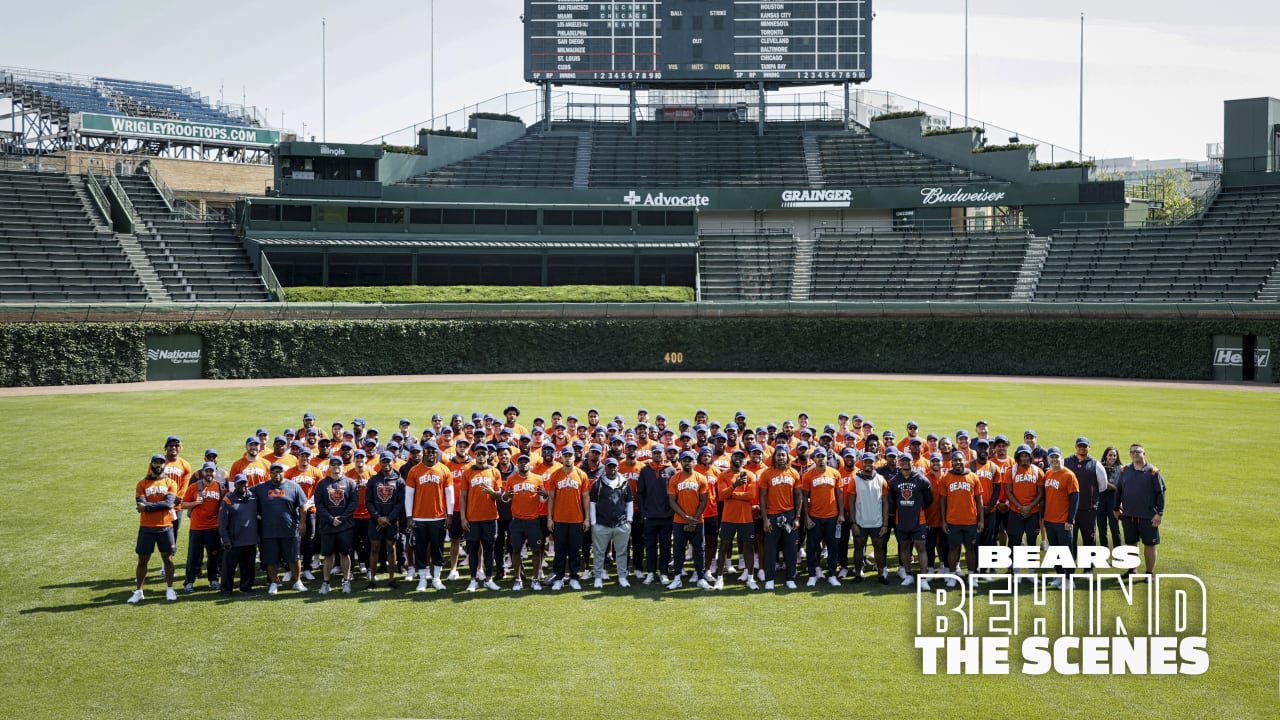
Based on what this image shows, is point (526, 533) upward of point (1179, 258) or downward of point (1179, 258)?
downward

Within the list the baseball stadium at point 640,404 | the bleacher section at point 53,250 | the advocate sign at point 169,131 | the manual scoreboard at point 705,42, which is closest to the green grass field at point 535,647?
the baseball stadium at point 640,404

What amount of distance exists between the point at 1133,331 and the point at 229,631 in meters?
43.1

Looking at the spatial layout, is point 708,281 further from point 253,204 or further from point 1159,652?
point 1159,652

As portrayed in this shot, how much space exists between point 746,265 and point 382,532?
4678cm

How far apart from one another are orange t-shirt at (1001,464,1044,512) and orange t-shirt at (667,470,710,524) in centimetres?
431

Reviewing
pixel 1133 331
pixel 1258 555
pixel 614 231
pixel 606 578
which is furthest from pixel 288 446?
pixel 614 231

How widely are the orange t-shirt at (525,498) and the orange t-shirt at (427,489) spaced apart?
3.33 ft

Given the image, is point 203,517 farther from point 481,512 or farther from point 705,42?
point 705,42

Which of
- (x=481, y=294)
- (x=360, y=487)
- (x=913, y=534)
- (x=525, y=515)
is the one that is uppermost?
(x=481, y=294)

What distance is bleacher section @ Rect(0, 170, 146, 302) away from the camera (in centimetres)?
4406

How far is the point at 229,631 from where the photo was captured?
12047mm

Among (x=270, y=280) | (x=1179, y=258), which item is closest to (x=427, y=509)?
(x=270, y=280)

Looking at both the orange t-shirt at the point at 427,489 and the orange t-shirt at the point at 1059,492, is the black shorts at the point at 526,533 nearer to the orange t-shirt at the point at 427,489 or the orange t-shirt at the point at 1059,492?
the orange t-shirt at the point at 427,489

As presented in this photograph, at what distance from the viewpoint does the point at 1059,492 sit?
46.2 ft
